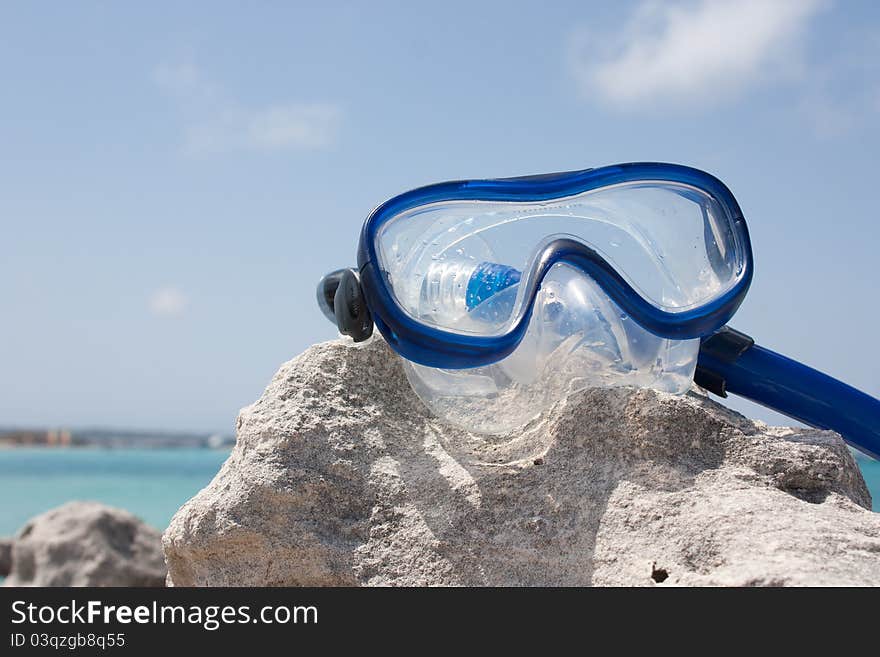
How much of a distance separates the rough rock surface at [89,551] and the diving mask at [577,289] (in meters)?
5.01

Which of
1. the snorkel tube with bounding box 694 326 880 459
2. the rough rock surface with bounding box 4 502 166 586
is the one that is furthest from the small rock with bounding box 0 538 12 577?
the snorkel tube with bounding box 694 326 880 459

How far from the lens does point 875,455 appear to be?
2.24m

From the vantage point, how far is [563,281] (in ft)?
7.01

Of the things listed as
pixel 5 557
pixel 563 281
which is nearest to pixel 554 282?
pixel 563 281

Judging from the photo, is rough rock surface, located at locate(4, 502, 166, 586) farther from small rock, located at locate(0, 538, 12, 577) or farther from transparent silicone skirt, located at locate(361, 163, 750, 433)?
transparent silicone skirt, located at locate(361, 163, 750, 433)

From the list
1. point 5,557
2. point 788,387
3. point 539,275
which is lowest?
point 788,387

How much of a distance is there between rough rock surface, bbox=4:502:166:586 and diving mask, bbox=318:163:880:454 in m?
5.01

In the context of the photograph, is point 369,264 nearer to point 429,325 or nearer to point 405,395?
point 429,325

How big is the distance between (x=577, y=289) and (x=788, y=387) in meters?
0.58

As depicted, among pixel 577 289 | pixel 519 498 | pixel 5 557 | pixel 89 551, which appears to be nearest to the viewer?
pixel 519 498

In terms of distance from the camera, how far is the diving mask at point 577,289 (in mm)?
2072

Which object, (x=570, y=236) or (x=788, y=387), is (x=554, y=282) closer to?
(x=570, y=236)

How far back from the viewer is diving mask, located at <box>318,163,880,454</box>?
2072 millimetres

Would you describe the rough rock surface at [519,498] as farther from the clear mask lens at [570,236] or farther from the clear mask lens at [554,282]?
the clear mask lens at [570,236]
